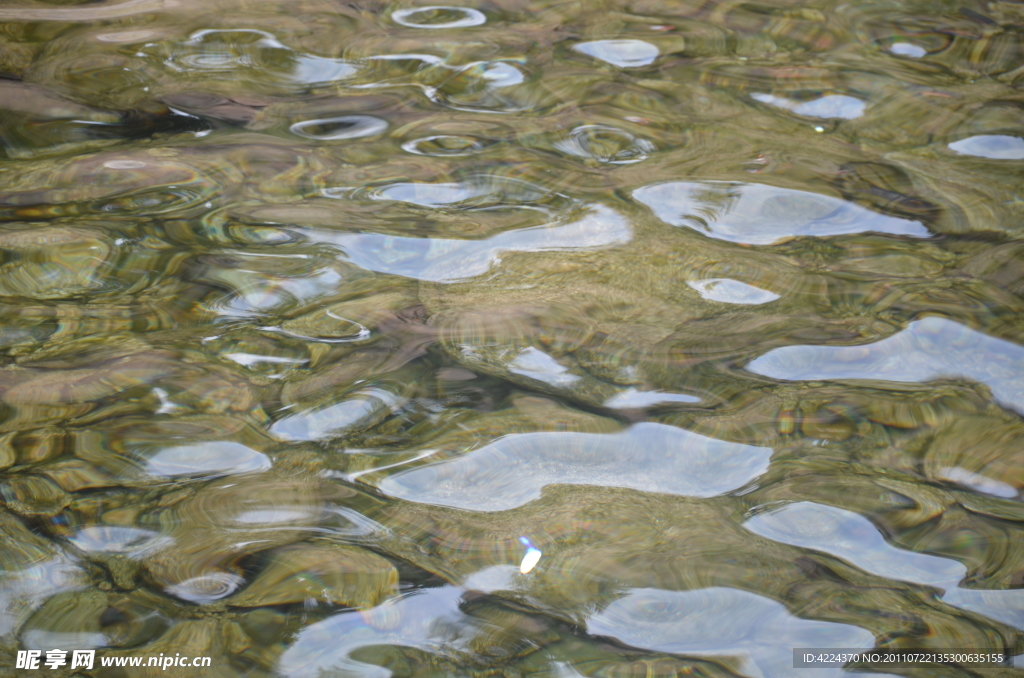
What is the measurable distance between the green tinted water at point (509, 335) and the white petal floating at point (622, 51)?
0.01 metres

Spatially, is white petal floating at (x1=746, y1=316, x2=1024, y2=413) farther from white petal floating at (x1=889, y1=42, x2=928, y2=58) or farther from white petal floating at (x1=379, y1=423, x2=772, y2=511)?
white petal floating at (x1=889, y1=42, x2=928, y2=58)

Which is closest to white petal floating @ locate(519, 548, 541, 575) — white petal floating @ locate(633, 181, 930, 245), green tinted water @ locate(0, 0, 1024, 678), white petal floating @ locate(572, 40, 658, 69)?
green tinted water @ locate(0, 0, 1024, 678)

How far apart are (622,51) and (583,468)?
1536 mm

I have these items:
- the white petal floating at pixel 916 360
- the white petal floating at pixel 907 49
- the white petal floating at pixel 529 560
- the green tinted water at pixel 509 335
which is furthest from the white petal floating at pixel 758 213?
the white petal floating at pixel 529 560

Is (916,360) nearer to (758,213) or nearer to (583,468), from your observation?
(758,213)

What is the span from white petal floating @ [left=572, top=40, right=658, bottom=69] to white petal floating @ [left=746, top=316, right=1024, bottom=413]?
1.19 m

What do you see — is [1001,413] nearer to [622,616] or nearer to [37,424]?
[622,616]

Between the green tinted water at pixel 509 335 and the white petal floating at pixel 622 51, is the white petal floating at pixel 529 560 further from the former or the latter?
the white petal floating at pixel 622 51

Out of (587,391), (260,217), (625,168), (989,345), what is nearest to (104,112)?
(260,217)

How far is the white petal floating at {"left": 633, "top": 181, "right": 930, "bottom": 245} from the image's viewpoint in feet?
6.06

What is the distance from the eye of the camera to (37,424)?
1.35 m

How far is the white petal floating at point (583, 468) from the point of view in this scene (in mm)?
1300

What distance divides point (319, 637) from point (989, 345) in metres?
1.33

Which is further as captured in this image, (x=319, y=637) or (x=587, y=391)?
(x=587, y=391)
